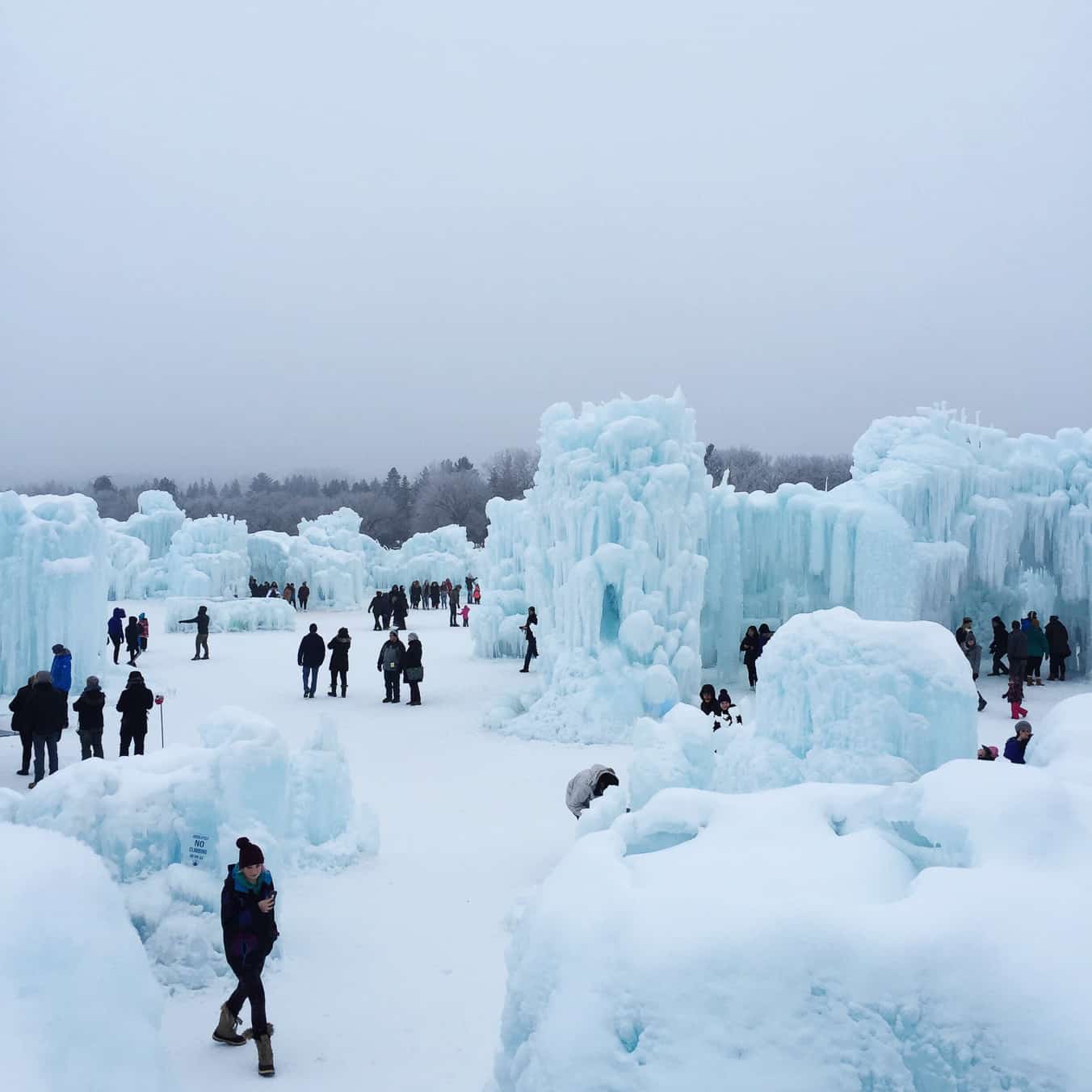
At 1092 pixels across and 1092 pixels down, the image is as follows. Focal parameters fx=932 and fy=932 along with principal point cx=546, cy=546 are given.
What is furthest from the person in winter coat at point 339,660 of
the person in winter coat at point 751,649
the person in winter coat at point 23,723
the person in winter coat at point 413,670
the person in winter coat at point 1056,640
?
the person in winter coat at point 1056,640

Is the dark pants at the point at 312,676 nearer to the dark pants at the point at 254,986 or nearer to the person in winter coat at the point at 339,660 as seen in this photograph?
the person in winter coat at the point at 339,660

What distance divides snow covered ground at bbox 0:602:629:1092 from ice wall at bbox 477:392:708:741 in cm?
135

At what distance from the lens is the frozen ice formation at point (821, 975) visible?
10.2ft

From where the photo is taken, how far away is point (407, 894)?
795 centimetres

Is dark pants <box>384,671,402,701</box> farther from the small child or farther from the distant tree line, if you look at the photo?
the distant tree line

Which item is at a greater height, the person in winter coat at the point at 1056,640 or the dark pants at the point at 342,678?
the person in winter coat at the point at 1056,640

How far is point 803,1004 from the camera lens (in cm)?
321

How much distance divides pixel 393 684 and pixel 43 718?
749 cm

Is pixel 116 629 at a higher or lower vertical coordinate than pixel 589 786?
lower

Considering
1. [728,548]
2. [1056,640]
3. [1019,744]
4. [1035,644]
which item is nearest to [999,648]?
[1056,640]

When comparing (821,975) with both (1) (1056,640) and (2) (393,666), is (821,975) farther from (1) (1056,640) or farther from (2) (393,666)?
(1) (1056,640)

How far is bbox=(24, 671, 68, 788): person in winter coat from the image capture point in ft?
33.4

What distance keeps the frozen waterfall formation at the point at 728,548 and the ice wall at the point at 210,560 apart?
15.5 meters

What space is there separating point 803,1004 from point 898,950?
0.38 metres
